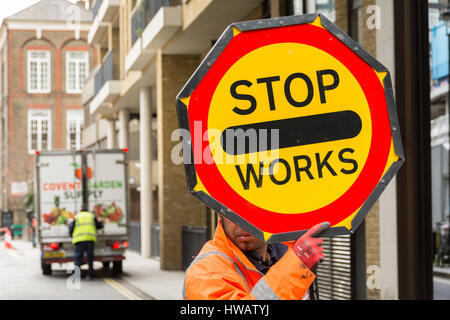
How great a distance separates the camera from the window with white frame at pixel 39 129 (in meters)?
66.8

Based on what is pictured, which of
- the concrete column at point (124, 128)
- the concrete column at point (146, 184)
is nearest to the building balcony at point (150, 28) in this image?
the concrete column at point (146, 184)

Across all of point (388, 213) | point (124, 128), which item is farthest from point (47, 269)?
point (388, 213)

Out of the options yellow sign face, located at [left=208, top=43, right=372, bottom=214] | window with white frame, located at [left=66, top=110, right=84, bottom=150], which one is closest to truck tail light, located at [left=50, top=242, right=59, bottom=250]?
yellow sign face, located at [left=208, top=43, right=372, bottom=214]

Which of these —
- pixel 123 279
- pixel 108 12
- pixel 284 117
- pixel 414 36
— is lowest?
pixel 123 279

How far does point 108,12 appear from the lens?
33188 millimetres

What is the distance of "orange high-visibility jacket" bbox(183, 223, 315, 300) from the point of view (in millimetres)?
2281

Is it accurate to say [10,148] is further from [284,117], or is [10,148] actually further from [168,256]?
[284,117]

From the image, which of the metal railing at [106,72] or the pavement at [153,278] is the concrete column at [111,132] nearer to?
the metal railing at [106,72]

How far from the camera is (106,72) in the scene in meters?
33.0

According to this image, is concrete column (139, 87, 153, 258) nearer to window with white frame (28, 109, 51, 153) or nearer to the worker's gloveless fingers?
the worker's gloveless fingers

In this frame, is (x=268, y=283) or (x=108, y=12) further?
(x=108, y=12)

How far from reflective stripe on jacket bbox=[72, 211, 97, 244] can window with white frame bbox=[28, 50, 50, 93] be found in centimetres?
4793
